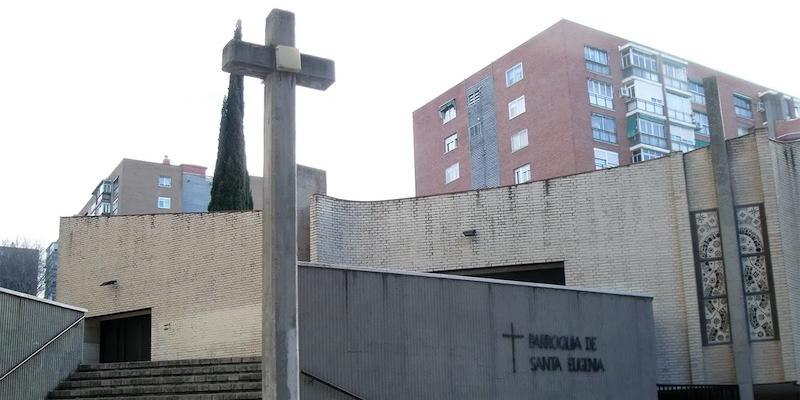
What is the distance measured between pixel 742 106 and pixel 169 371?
163 ft

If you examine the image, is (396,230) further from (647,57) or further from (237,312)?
(647,57)

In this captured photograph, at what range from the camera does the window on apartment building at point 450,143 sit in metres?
55.6

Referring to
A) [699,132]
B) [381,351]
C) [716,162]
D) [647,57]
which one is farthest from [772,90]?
[381,351]

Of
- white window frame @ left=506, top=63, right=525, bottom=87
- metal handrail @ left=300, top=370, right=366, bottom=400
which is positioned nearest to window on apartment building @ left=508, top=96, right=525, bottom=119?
white window frame @ left=506, top=63, right=525, bottom=87

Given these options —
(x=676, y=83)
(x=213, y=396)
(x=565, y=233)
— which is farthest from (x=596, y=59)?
(x=213, y=396)

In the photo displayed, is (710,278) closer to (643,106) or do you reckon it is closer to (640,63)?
(643,106)

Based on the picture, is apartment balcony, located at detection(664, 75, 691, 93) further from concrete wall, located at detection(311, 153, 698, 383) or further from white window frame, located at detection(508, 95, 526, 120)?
concrete wall, located at detection(311, 153, 698, 383)

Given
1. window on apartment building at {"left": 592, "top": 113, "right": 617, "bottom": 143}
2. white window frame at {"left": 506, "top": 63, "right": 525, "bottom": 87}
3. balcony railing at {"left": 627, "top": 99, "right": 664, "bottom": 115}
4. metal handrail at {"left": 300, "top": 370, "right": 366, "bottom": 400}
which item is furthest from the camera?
balcony railing at {"left": 627, "top": 99, "right": 664, "bottom": 115}

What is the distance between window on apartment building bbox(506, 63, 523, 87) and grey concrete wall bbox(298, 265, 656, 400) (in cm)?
3295

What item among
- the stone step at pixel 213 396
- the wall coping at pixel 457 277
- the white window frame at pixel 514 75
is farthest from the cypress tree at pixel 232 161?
the white window frame at pixel 514 75

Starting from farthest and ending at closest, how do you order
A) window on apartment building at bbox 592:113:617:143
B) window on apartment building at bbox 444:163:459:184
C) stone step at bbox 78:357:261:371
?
window on apartment building at bbox 444:163:459:184
window on apartment building at bbox 592:113:617:143
stone step at bbox 78:357:261:371

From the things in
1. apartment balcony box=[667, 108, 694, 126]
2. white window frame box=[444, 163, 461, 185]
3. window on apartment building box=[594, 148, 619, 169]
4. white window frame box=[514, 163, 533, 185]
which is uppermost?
apartment balcony box=[667, 108, 694, 126]

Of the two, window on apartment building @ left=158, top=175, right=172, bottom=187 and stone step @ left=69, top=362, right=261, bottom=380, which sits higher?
window on apartment building @ left=158, top=175, right=172, bottom=187

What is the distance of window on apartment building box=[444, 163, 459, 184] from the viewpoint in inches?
2171
